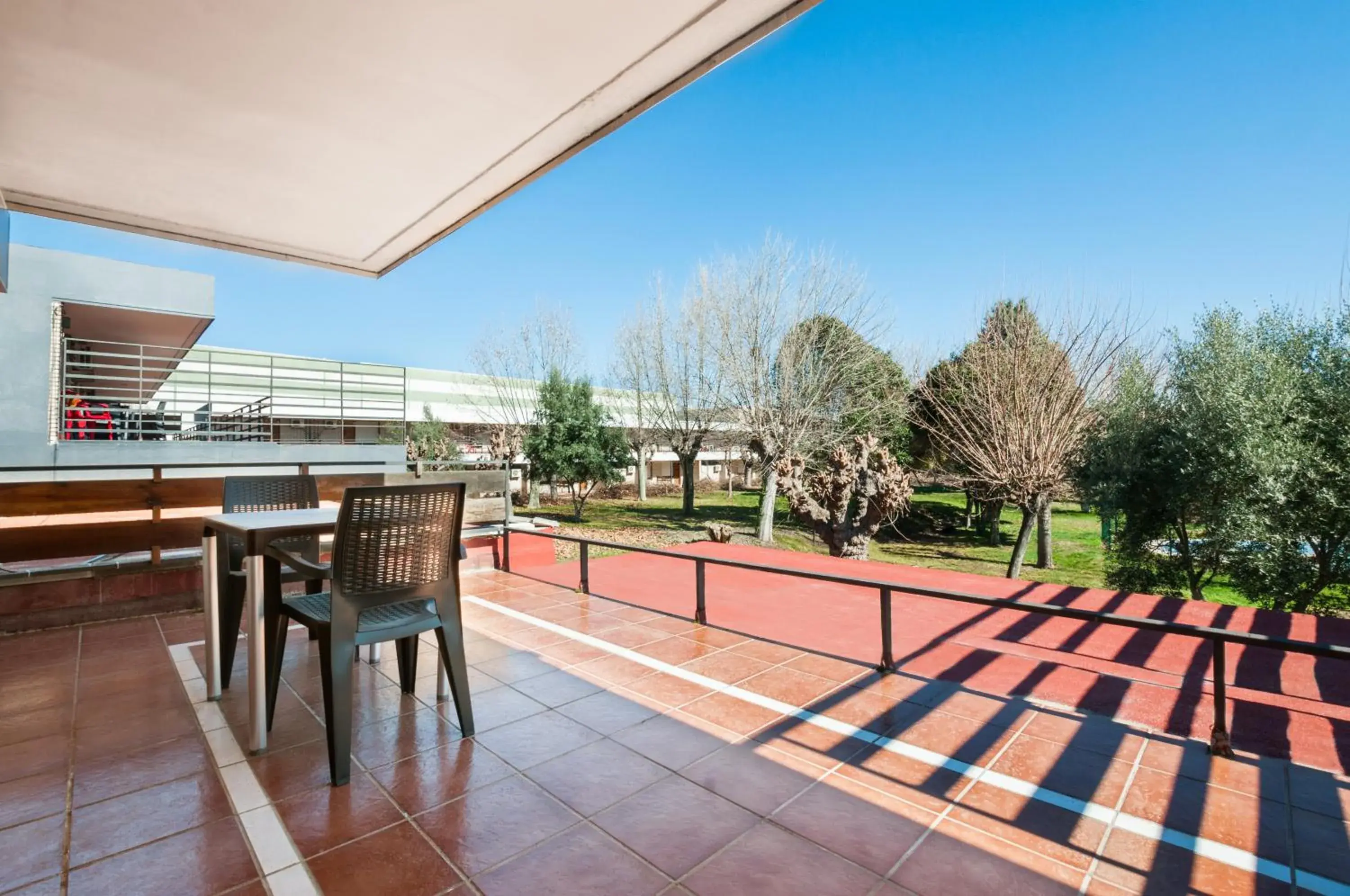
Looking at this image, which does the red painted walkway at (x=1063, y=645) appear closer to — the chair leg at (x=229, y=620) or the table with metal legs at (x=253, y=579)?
the chair leg at (x=229, y=620)

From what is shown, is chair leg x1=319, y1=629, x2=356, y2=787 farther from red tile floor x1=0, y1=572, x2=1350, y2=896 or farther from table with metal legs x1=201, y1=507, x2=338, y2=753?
table with metal legs x1=201, y1=507, x2=338, y2=753

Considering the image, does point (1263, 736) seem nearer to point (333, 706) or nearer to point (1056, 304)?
point (333, 706)

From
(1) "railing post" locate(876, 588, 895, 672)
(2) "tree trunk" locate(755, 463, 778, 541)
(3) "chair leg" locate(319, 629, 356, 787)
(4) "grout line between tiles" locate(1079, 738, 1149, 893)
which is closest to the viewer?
(4) "grout line between tiles" locate(1079, 738, 1149, 893)

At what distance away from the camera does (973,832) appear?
1.81 m

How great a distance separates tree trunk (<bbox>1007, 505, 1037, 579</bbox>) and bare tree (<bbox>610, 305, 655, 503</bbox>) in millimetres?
9613

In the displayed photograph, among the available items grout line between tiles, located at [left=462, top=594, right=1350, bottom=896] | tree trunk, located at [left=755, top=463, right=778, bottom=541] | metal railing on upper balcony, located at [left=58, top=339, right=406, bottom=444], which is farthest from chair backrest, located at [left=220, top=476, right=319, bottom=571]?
tree trunk, located at [left=755, top=463, right=778, bottom=541]

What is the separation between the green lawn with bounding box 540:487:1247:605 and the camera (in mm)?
13172

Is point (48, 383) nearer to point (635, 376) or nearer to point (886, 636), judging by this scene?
point (886, 636)

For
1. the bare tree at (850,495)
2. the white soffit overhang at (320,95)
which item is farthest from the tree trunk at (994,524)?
the white soffit overhang at (320,95)

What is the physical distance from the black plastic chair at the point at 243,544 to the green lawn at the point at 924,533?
366 inches

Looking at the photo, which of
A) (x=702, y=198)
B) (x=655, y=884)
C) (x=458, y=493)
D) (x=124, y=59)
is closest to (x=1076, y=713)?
(x=655, y=884)

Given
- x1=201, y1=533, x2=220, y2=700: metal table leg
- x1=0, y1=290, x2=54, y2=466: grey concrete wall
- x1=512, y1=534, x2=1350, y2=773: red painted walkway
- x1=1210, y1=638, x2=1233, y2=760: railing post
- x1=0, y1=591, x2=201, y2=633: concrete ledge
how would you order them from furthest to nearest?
x1=0, y1=290, x2=54, y2=466: grey concrete wall
x1=0, y1=591, x2=201, y2=633: concrete ledge
x1=512, y1=534, x2=1350, y2=773: red painted walkway
x1=201, y1=533, x2=220, y2=700: metal table leg
x1=1210, y1=638, x2=1233, y2=760: railing post

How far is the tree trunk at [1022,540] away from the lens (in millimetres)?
11711

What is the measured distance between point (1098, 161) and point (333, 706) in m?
14.7
